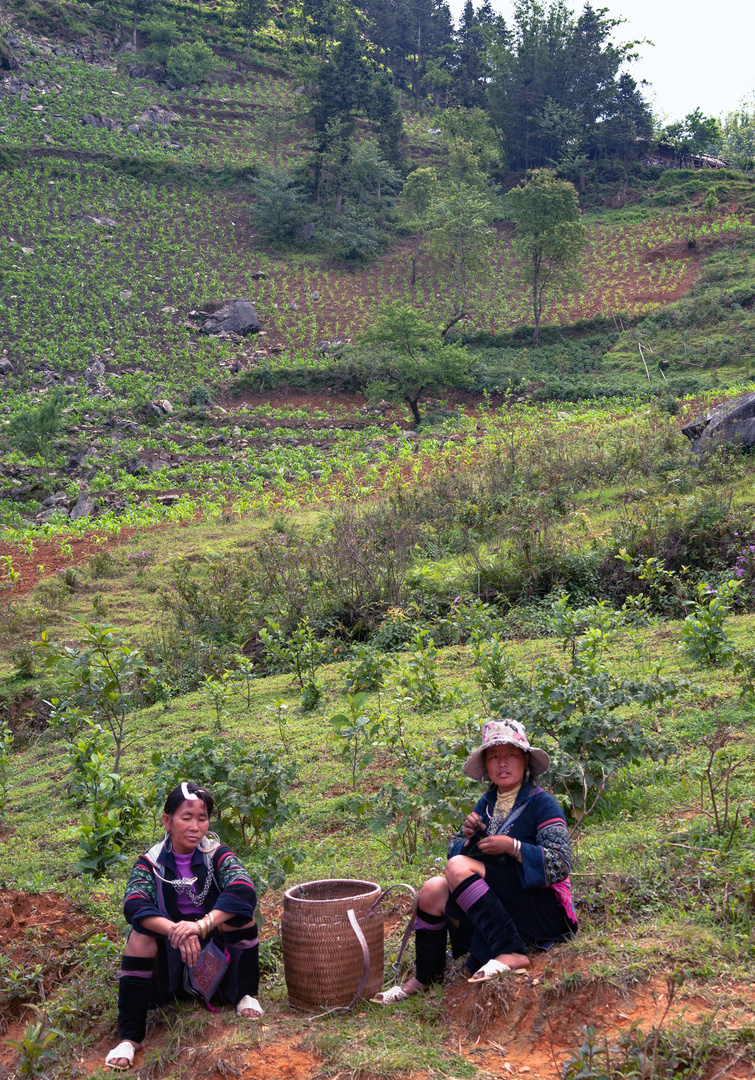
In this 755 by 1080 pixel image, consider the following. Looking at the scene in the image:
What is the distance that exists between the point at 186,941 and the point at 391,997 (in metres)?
0.77

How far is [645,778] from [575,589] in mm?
4867

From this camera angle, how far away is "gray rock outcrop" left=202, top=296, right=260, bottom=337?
113 ft

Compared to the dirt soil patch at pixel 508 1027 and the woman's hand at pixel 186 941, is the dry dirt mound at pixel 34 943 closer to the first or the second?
the dirt soil patch at pixel 508 1027

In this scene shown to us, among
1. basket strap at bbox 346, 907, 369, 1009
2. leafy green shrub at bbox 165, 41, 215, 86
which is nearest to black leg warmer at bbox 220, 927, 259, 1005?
basket strap at bbox 346, 907, 369, 1009

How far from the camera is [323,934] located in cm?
301

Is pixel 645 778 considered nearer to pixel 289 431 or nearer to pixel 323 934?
pixel 323 934

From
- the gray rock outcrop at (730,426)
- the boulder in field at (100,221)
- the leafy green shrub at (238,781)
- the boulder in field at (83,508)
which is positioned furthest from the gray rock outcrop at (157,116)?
the leafy green shrub at (238,781)

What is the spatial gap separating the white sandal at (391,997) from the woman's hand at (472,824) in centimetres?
59

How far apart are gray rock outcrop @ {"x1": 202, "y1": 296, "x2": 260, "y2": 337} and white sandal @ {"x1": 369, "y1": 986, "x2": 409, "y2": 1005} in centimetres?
3333

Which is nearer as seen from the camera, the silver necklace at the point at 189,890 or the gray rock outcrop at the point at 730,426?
the silver necklace at the point at 189,890

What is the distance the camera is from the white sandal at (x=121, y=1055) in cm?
282

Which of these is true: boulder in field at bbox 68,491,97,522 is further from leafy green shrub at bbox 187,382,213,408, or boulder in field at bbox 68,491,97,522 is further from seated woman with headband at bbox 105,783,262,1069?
seated woman with headband at bbox 105,783,262,1069

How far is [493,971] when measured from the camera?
2801mm

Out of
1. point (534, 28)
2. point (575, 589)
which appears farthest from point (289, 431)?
point (534, 28)
